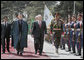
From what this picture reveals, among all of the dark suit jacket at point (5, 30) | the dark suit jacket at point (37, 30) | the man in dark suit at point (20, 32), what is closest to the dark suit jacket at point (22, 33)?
the man in dark suit at point (20, 32)

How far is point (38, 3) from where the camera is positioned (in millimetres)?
68250

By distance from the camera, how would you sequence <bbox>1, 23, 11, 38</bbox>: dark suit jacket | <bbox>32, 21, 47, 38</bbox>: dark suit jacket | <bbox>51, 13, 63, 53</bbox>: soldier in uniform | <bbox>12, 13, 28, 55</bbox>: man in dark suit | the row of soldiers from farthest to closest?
<bbox>1, 23, 11, 38</bbox>: dark suit jacket < <bbox>51, 13, 63, 53</bbox>: soldier in uniform < <bbox>32, 21, 47, 38</bbox>: dark suit jacket < <bbox>12, 13, 28, 55</bbox>: man in dark suit < the row of soldiers

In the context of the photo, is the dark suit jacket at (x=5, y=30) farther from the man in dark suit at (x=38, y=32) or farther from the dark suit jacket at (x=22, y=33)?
the man in dark suit at (x=38, y=32)

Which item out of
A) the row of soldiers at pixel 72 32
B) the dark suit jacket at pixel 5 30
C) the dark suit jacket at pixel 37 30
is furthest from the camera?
the dark suit jacket at pixel 5 30

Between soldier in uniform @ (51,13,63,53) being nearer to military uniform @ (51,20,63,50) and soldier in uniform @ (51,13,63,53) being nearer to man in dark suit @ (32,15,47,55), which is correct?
military uniform @ (51,20,63,50)

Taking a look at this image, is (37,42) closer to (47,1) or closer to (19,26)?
(19,26)

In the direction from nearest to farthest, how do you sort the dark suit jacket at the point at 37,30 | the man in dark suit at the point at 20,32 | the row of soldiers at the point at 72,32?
the row of soldiers at the point at 72,32 < the man in dark suit at the point at 20,32 < the dark suit jacket at the point at 37,30

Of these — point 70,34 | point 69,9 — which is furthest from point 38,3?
point 70,34

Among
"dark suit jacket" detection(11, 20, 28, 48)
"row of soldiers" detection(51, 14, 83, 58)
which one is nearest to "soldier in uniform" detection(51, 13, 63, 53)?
"row of soldiers" detection(51, 14, 83, 58)

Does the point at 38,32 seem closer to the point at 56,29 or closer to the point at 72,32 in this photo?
the point at 56,29

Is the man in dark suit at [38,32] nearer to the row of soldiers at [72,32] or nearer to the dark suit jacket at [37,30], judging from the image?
the dark suit jacket at [37,30]

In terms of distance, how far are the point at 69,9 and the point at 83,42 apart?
50837mm

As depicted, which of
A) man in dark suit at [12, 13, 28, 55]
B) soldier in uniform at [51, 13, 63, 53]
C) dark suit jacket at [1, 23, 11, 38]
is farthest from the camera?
dark suit jacket at [1, 23, 11, 38]

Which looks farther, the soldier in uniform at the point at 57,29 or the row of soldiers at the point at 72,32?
the soldier in uniform at the point at 57,29
